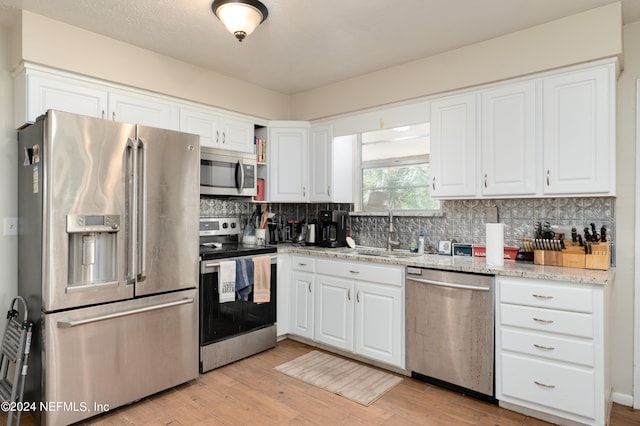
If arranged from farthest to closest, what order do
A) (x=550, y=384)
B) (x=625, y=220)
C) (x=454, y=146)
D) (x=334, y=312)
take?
(x=334, y=312), (x=454, y=146), (x=625, y=220), (x=550, y=384)

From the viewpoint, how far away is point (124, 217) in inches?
96.6

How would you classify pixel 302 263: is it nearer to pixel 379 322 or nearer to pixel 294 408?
pixel 379 322

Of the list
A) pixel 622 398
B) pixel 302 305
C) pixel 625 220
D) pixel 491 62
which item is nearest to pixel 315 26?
pixel 491 62

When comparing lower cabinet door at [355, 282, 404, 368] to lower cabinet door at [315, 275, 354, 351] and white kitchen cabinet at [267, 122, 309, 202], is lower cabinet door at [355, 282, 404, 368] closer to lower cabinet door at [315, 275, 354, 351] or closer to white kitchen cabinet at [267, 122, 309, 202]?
lower cabinet door at [315, 275, 354, 351]

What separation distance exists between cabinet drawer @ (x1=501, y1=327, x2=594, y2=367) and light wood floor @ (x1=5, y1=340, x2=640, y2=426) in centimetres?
44

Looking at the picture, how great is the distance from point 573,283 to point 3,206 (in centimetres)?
384

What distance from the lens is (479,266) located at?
2602 mm

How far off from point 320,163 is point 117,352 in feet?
8.18

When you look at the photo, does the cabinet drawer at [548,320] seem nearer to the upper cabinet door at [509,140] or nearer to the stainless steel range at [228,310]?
the upper cabinet door at [509,140]

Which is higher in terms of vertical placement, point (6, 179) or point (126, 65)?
point (126, 65)

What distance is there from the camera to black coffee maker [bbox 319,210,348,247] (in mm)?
3779

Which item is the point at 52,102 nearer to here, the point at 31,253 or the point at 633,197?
the point at 31,253

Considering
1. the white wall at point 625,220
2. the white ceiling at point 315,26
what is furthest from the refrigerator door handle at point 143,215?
the white wall at point 625,220

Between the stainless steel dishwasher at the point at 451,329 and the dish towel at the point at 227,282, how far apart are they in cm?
144
